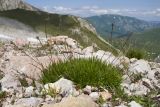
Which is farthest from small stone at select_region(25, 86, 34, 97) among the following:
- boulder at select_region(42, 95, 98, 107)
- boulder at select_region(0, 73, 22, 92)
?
boulder at select_region(42, 95, 98, 107)

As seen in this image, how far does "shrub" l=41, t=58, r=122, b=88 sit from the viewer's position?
10922 millimetres

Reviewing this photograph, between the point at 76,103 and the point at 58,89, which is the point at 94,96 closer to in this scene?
the point at 58,89

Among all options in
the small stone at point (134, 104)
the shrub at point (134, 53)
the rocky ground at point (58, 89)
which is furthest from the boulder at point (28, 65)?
the shrub at point (134, 53)

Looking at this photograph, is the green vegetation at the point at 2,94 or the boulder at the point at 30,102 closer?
the boulder at the point at 30,102

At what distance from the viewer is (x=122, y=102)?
10047 mm

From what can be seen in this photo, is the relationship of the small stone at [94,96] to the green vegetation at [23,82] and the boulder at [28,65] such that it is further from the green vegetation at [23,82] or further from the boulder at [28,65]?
the green vegetation at [23,82]

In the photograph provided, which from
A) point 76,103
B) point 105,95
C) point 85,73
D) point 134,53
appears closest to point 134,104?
point 105,95

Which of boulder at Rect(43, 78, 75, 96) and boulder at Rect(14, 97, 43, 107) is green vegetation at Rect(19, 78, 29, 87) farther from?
boulder at Rect(14, 97, 43, 107)

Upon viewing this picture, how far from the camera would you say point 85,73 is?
1090 cm

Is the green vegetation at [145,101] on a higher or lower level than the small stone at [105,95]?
lower

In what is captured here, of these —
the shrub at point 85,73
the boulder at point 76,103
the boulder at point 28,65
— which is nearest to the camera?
the boulder at point 76,103

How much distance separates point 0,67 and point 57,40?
825cm

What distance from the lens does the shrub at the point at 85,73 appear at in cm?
1092

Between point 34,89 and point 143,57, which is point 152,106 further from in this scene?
point 143,57
